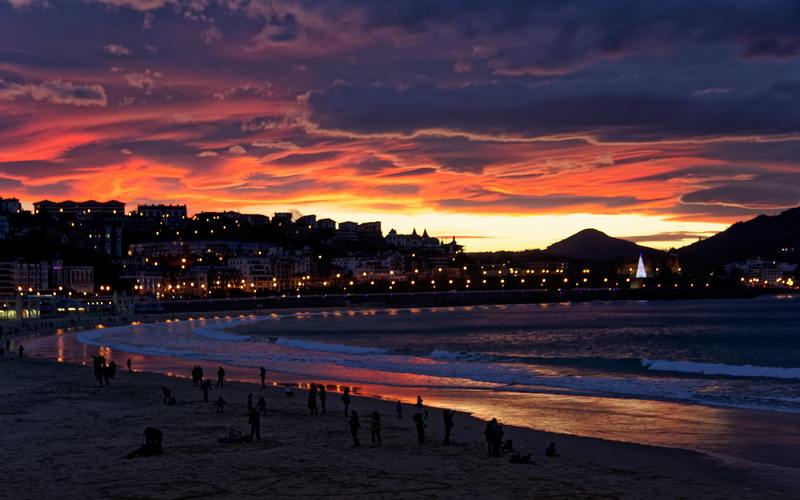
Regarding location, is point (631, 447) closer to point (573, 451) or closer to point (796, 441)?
point (573, 451)

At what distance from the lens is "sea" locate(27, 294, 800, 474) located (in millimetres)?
27203

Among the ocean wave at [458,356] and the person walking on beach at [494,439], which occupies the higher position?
the person walking on beach at [494,439]

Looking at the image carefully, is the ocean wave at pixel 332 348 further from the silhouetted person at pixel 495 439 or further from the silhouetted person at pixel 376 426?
the silhouetted person at pixel 495 439

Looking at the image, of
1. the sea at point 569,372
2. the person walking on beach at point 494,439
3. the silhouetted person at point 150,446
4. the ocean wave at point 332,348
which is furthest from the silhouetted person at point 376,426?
the ocean wave at point 332,348

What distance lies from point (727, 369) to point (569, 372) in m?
9.33

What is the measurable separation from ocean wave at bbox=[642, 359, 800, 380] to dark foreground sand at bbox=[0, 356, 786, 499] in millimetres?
23648

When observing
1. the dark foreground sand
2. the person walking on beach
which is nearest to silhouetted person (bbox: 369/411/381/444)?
the dark foreground sand

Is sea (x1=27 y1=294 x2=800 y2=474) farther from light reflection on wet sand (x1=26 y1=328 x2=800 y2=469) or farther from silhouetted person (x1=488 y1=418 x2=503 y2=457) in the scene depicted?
silhouetted person (x1=488 y1=418 x2=503 y2=457)

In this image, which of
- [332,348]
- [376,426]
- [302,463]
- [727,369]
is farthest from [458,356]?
[302,463]

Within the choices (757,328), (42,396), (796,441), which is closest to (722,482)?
(796,441)

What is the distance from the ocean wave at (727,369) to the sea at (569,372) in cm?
12

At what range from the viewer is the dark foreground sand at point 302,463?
57.9 ft

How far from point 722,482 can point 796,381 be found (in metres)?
26.0

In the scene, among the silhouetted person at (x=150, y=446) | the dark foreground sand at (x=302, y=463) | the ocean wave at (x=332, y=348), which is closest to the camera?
the dark foreground sand at (x=302, y=463)
